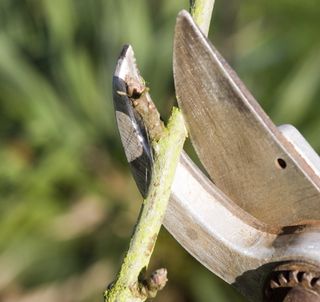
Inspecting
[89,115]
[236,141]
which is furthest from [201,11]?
[89,115]

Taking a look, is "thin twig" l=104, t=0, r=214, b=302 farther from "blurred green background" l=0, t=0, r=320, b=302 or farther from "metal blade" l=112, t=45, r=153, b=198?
"blurred green background" l=0, t=0, r=320, b=302

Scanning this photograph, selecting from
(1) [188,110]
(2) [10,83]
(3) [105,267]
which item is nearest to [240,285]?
(1) [188,110]

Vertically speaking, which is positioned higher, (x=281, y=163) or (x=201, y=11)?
(x=201, y=11)

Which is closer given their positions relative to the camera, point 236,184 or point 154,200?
point 154,200

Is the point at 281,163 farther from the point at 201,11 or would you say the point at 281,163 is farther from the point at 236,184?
the point at 201,11

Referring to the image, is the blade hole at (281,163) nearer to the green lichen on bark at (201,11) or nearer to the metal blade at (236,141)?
the metal blade at (236,141)

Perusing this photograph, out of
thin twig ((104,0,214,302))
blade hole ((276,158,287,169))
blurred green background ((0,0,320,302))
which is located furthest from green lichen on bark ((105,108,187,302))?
blurred green background ((0,0,320,302))

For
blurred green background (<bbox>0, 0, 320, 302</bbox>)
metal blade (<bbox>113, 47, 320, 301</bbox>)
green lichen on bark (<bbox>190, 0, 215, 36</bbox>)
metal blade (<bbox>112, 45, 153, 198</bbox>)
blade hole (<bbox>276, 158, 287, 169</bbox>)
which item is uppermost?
green lichen on bark (<bbox>190, 0, 215, 36</bbox>)
